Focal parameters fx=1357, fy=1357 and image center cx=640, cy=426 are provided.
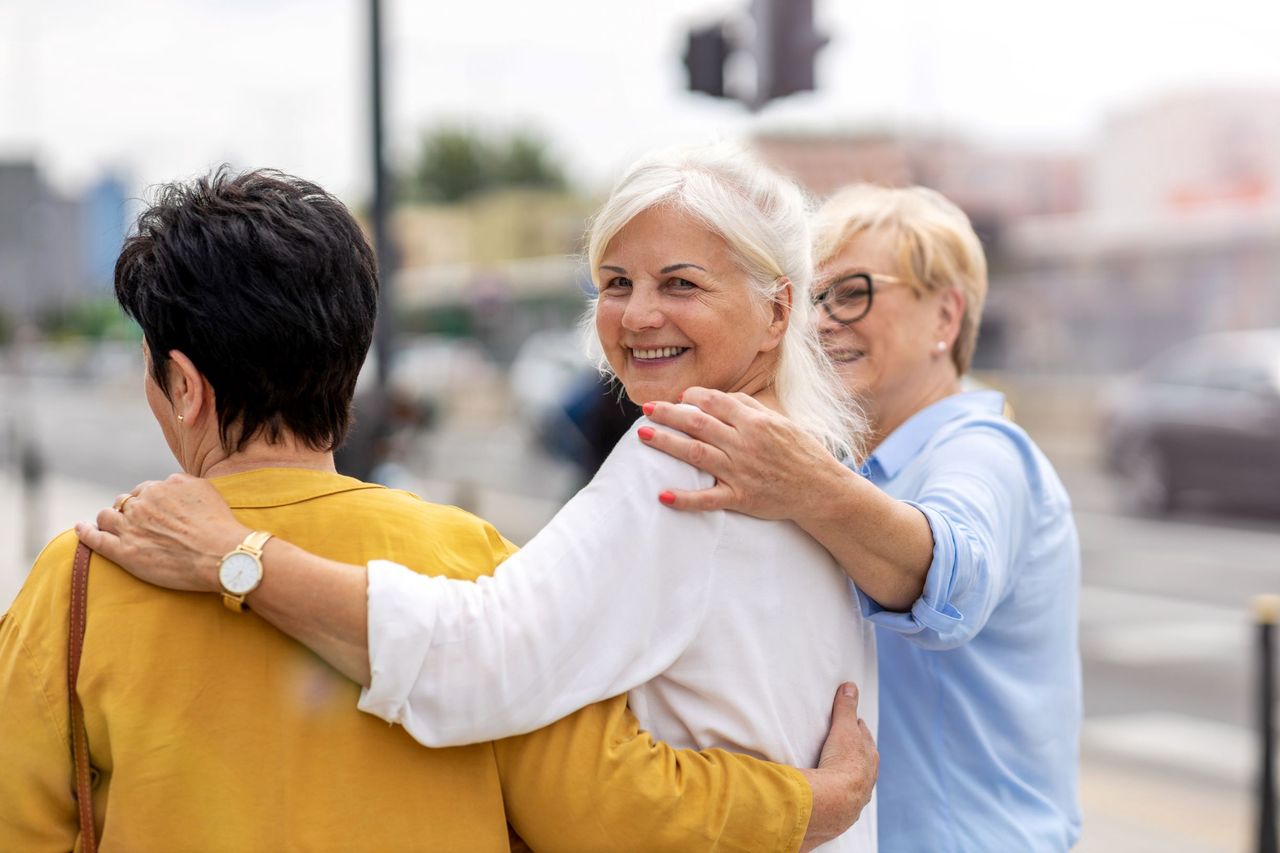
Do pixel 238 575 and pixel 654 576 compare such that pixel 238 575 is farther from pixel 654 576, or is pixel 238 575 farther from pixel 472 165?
pixel 472 165

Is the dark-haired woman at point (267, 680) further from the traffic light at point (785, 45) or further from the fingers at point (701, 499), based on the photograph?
the traffic light at point (785, 45)

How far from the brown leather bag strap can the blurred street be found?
479 cm

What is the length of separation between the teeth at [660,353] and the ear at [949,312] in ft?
2.50

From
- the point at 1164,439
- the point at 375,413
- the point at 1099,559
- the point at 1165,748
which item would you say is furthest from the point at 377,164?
the point at 1164,439

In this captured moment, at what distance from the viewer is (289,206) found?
5.40 ft

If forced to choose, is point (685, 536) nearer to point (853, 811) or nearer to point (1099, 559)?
point (853, 811)

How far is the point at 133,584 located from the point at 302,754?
0.28m

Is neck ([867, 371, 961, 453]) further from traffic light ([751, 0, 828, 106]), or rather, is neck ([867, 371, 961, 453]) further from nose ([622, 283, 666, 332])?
traffic light ([751, 0, 828, 106])

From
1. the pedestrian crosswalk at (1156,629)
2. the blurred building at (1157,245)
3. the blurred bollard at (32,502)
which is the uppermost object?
the blurred building at (1157,245)

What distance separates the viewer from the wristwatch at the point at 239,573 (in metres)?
1.55

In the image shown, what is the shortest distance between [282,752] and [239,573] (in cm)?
22

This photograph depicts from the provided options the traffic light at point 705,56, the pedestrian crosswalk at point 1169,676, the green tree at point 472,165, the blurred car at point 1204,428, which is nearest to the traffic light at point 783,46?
the traffic light at point 705,56

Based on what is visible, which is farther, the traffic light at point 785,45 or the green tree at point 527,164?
the green tree at point 527,164

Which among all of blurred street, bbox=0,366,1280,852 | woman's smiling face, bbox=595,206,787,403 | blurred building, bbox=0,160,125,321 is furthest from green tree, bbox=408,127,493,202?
woman's smiling face, bbox=595,206,787,403
